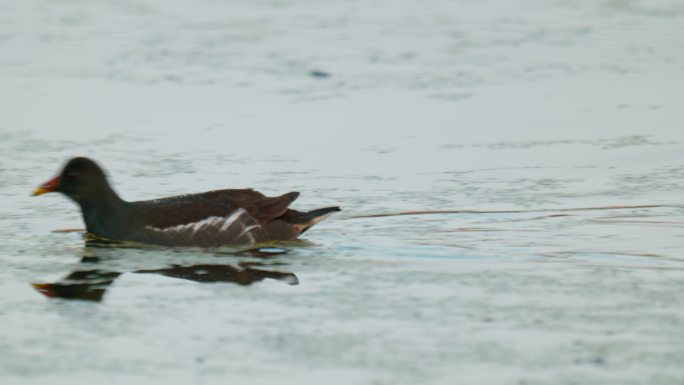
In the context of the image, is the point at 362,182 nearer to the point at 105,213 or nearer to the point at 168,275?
the point at 105,213

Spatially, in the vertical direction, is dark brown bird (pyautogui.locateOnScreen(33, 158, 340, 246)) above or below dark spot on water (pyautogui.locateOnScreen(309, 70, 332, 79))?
below

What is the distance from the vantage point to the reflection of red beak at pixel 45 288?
8.36 metres

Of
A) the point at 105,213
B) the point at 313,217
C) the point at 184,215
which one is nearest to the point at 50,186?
the point at 105,213

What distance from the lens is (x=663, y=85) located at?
1523cm

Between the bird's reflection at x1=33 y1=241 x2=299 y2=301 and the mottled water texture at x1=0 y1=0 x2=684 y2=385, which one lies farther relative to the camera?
the bird's reflection at x1=33 y1=241 x2=299 y2=301

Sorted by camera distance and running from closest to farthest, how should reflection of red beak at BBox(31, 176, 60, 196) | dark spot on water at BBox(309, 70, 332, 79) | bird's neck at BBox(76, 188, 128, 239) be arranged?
bird's neck at BBox(76, 188, 128, 239) → reflection of red beak at BBox(31, 176, 60, 196) → dark spot on water at BBox(309, 70, 332, 79)

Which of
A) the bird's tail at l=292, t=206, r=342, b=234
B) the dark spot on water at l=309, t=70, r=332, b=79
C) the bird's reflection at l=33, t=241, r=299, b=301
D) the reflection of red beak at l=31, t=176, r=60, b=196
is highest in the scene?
the dark spot on water at l=309, t=70, r=332, b=79

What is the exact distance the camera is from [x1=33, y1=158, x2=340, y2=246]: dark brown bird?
980cm

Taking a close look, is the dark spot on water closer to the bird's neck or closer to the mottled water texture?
the mottled water texture

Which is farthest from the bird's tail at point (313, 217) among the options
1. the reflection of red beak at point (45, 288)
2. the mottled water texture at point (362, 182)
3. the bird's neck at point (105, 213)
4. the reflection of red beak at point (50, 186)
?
the reflection of red beak at point (45, 288)

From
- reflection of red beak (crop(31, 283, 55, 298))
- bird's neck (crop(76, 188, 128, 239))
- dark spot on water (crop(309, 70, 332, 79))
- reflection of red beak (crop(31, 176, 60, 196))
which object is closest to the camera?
reflection of red beak (crop(31, 283, 55, 298))

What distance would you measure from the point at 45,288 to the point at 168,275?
2.49 feet

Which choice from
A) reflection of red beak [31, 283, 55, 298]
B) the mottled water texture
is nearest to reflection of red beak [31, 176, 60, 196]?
the mottled water texture

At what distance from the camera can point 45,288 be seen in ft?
27.9
